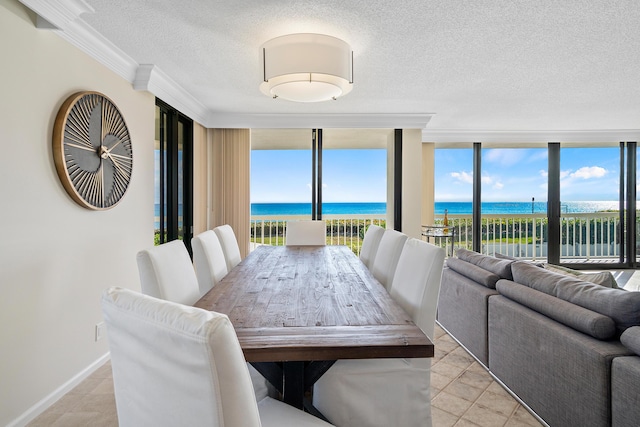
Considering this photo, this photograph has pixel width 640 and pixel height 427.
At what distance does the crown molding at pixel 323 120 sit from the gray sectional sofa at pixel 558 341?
271 cm

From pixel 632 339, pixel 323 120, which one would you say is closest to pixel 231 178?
pixel 323 120

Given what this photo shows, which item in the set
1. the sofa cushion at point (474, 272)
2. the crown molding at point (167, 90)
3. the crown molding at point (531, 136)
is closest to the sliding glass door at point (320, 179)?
the crown molding at point (531, 136)

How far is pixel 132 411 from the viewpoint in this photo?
884 millimetres

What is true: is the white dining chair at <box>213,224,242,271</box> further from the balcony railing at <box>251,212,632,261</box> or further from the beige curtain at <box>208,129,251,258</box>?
the balcony railing at <box>251,212,632,261</box>

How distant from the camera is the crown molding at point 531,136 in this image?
19.4ft

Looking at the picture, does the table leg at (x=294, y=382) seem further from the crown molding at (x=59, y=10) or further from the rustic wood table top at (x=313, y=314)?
the crown molding at (x=59, y=10)

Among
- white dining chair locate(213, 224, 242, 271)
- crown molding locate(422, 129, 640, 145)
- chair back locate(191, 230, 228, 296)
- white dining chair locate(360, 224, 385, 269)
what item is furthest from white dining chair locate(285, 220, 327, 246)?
crown molding locate(422, 129, 640, 145)

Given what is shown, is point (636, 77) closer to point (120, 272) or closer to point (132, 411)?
point (132, 411)

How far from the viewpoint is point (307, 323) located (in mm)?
1434

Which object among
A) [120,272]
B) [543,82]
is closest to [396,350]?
[120,272]

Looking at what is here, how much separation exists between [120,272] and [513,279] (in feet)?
9.65

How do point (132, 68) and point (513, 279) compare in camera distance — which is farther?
point (132, 68)

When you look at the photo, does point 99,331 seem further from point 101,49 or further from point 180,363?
point 180,363

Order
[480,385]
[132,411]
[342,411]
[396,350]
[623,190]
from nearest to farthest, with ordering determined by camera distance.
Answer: [132,411]
[396,350]
[342,411]
[480,385]
[623,190]
